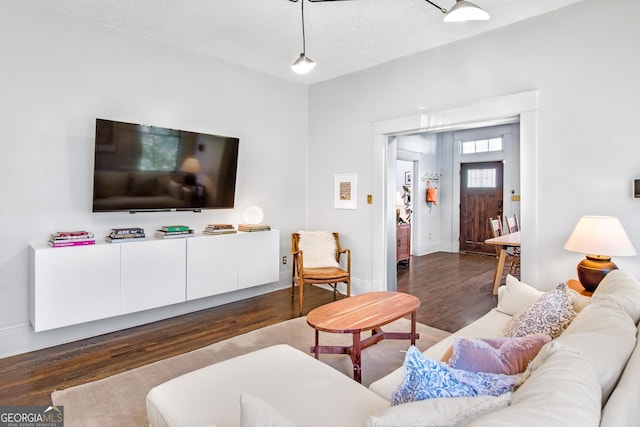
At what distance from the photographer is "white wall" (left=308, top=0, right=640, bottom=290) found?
109 inches

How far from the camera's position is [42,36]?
3.09 metres

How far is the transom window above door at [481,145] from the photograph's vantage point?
7.55 meters

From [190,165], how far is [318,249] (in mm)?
1850

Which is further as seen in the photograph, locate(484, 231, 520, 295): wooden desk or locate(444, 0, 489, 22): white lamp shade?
locate(484, 231, 520, 295): wooden desk

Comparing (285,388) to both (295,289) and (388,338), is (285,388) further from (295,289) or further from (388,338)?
(295,289)

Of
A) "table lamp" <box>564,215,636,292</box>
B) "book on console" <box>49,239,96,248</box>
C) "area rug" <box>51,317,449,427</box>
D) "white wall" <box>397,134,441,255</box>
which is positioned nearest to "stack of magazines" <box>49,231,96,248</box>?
"book on console" <box>49,239,96,248</box>

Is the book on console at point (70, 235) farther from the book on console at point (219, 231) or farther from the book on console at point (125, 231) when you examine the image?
the book on console at point (219, 231)

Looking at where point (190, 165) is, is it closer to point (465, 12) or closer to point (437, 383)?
point (465, 12)

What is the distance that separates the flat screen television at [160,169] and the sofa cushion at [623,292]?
356 centimetres

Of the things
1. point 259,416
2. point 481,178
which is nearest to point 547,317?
point 259,416

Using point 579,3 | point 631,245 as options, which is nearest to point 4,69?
point 579,3

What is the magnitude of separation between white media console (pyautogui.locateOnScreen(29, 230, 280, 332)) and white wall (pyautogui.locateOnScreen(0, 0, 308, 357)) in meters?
0.24

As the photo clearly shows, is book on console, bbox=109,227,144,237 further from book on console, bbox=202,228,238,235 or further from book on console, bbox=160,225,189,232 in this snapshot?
book on console, bbox=202,228,238,235

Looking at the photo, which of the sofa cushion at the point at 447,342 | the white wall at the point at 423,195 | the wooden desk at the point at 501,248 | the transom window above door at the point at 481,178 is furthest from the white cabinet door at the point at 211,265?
the transom window above door at the point at 481,178
